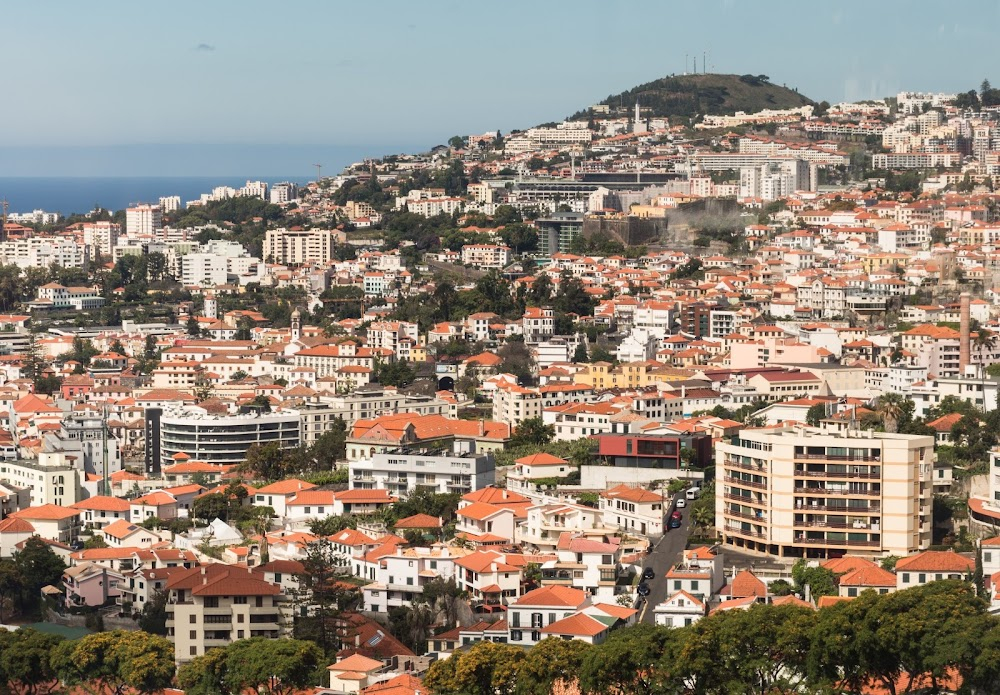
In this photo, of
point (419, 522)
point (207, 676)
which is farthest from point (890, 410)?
point (207, 676)

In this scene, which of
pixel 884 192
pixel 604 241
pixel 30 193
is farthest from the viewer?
pixel 30 193

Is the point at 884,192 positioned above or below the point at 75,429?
above

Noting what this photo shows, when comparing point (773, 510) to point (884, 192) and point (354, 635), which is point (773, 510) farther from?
point (884, 192)

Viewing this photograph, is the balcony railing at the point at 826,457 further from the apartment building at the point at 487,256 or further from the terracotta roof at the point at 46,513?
the apartment building at the point at 487,256

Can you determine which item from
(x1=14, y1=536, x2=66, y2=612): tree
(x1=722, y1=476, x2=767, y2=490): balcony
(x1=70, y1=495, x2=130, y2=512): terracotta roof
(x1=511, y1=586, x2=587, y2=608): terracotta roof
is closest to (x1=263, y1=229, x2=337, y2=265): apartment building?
(x1=70, y1=495, x2=130, y2=512): terracotta roof

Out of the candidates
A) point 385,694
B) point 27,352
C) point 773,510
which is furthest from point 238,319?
point 385,694

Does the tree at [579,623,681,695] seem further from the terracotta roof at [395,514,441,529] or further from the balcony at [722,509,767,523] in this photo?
the terracotta roof at [395,514,441,529]

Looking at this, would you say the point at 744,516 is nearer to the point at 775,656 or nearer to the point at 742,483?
the point at 742,483
